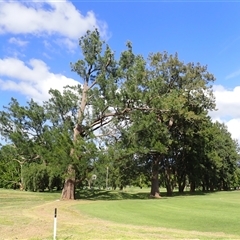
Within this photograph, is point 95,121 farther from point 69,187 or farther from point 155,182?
point 155,182

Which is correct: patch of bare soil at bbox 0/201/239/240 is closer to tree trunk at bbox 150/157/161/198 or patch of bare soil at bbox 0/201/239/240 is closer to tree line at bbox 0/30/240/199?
tree line at bbox 0/30/240/199

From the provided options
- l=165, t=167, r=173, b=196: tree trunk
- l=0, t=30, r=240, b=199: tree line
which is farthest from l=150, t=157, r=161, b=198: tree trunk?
l=165, t=167, r=173, b=196: tree trunk

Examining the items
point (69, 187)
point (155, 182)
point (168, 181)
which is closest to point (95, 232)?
point (69, 187)

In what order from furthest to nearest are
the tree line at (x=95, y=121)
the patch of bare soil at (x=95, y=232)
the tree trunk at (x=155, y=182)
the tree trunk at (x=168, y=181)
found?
1. the tree trunk at (x=168, y=181)
2. the tree trunk at (x=155, y=182)
3. the tree line at (x=95, y=121)
4. the patch of bare soil at (x=95, y=232)

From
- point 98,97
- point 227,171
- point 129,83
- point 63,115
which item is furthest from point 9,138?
point 227,171

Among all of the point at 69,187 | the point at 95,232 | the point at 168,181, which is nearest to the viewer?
the point at 95,232

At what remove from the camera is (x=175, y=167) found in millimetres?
49688

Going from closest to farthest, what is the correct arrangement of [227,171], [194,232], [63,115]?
[194,232] < [63,115] < [227,171]

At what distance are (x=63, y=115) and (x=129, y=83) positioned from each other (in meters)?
7.59

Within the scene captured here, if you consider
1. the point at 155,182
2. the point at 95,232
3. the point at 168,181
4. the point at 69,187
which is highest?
the point at 168,181

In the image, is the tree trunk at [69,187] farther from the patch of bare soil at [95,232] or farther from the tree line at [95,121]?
the patch of bare soil at [95,232]

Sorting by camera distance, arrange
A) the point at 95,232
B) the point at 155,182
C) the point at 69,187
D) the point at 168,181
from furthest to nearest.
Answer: the point at 168,181, the point at 155,182, the point at 69,187, the point at 95,232

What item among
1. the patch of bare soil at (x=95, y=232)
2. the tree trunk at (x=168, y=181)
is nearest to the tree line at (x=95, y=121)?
the tree trunk at (x=168, y=181)

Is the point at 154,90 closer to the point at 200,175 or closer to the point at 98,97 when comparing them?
the point at 98,97
